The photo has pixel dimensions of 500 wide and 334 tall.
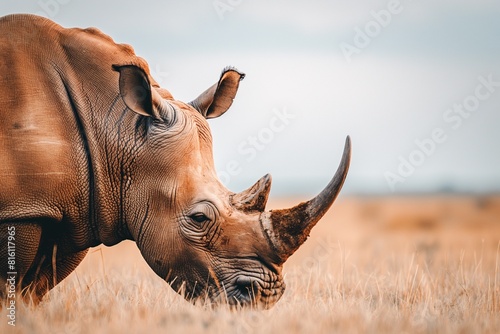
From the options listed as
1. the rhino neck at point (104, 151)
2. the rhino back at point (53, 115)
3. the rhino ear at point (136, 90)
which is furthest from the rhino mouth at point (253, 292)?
the rhino ear at point (136, 90)

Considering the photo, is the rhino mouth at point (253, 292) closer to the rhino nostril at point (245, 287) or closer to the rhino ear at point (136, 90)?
the rhino nostril at point (245, 287)

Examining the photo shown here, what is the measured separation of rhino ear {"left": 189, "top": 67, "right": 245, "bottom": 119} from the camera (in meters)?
7.36

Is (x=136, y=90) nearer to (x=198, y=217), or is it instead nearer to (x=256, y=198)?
(x=198, y=217)

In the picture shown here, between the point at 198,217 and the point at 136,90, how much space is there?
1041 millimetres

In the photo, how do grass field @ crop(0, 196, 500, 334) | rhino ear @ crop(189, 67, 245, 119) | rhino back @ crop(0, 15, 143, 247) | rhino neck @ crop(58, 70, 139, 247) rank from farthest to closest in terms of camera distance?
rhino ear @ crop(189, 67, 245, 119) → rhino neck @ crop(58, 70, 139, 247) → rhino back @ crop(0, 15, 143, 247) → grass field @ crop(0, 196, 500, 334)

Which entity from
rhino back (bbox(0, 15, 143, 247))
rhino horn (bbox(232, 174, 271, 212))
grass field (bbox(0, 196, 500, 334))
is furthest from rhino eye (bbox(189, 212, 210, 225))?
rhino back (bbox(0, 15, 143, 247))

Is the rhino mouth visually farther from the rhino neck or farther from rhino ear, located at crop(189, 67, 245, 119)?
rhino ear, located at crop(189, 67, 245, 119)

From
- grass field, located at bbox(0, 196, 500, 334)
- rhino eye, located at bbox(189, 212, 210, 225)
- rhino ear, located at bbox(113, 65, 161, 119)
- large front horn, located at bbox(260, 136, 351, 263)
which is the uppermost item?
rhino ear, located at bbox(113, 65, 161, 119)

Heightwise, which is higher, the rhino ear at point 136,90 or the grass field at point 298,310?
the rhino ear at point 136,90

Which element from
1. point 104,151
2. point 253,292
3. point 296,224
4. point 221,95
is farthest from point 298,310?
point 221,95

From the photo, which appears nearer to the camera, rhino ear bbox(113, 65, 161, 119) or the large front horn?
the large front horn

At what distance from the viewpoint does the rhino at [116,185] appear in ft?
20.2

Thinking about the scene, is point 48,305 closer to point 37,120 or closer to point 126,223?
point 126,223

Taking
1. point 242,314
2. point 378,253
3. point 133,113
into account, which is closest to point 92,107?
point 133,113
